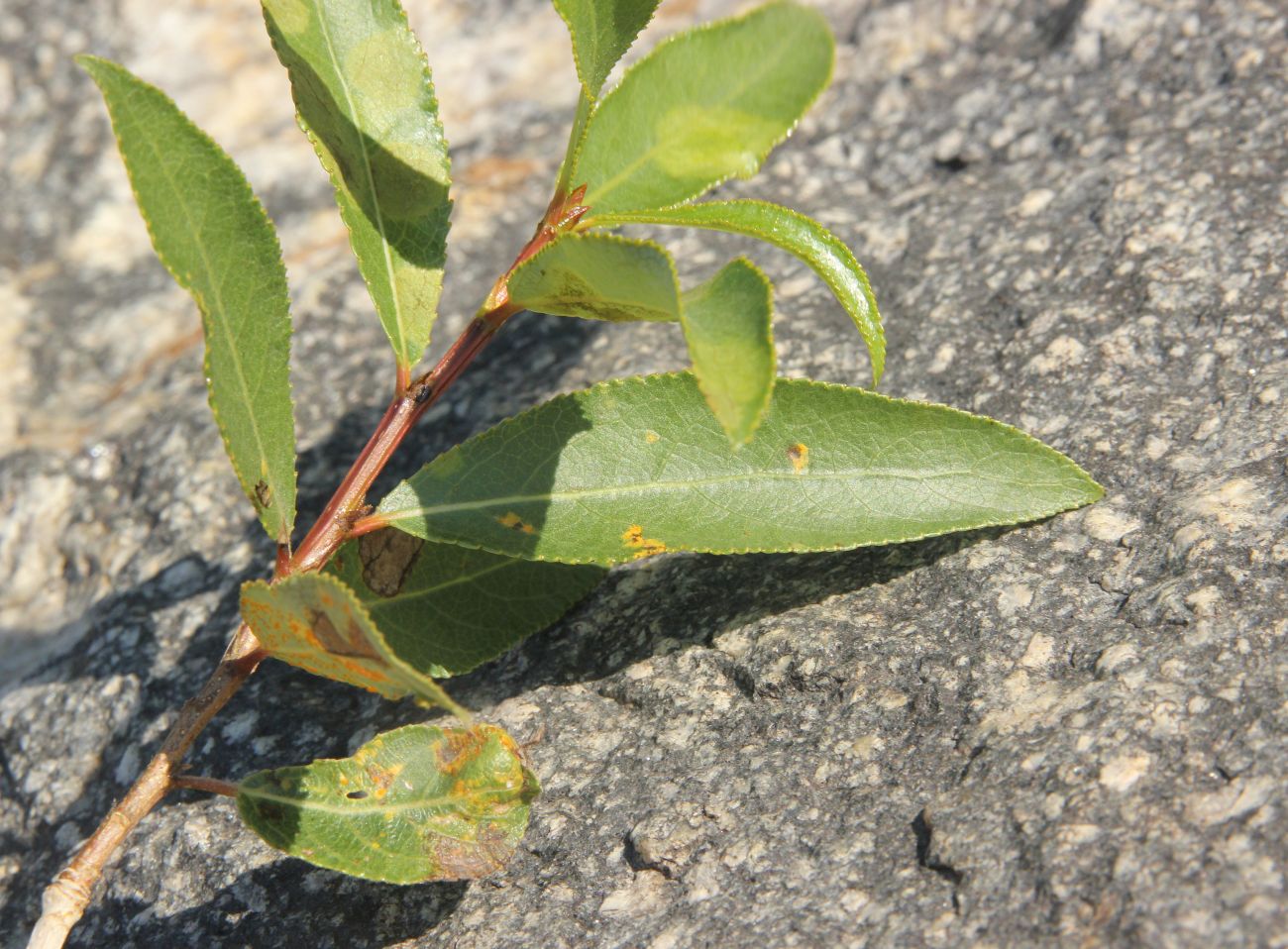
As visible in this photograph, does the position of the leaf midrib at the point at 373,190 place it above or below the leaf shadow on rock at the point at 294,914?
above

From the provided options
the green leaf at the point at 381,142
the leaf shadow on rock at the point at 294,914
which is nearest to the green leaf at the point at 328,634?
the leaf shadow on rock at the point at 294,914

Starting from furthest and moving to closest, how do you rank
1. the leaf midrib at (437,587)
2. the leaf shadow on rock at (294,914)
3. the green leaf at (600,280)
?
the leaf midrib at (437,587) < the leaf shadow on rock at (294,914) < the green leaf at (600,280)

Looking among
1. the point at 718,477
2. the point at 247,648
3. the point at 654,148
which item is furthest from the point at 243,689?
the point at 654,148

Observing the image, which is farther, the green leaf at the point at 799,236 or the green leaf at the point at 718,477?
the green leaf at the point at 718,477

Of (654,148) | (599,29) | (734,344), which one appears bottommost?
(734,344)

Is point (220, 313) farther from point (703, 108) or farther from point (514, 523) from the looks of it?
point (703, 108)

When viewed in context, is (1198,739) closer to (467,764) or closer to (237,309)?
(467,764)

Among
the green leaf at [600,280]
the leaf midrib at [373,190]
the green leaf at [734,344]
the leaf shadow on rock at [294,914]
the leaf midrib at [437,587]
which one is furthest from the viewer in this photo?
the leaf midrib at [437,587]

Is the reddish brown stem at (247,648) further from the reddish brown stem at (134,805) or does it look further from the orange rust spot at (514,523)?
the orange rust spot at (514,523)
